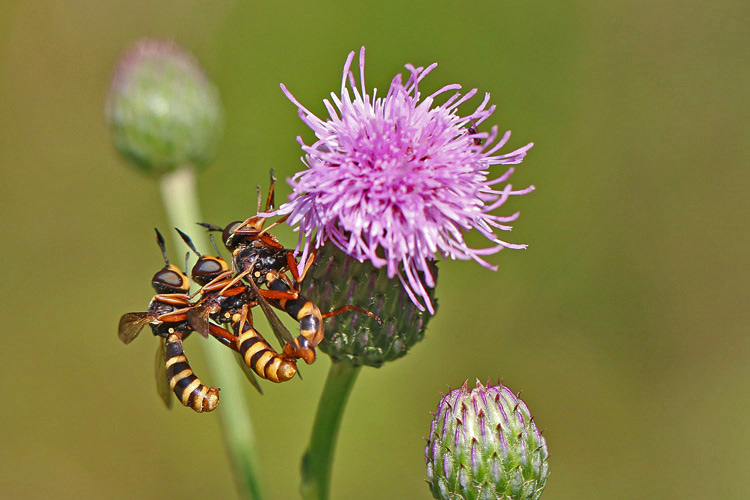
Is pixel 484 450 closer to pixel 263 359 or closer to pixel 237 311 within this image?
pixel 263 359

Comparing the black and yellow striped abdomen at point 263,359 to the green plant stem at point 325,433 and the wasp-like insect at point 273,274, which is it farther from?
the green plant stem at point 325,433

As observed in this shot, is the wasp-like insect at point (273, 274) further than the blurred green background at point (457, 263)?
No

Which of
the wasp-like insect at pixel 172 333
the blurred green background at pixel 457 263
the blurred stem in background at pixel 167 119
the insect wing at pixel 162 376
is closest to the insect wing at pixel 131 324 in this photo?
the wasp-like insect at pixel 172 333

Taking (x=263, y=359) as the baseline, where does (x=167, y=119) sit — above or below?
above

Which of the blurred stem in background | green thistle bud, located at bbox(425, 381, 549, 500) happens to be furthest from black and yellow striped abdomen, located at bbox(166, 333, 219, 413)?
the blurred stem in background

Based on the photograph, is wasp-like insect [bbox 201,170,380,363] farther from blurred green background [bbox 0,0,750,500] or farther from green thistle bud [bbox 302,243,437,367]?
blurred green background [bbox 0,0,750,500]

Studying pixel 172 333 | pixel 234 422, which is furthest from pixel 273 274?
pixel 234 422

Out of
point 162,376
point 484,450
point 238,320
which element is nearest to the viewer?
point 484,450
